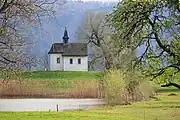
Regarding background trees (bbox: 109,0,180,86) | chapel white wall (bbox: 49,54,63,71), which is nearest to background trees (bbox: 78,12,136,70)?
chapel white wall (bbox: 49,54,63,71)

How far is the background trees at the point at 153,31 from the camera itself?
1462 cm

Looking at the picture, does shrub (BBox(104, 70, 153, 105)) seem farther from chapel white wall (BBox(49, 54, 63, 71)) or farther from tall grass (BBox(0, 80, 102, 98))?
chapel white wall (BBox(49, 54, 63, 71))

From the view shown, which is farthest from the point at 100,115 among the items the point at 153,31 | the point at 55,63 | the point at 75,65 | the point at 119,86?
the point at 55,63

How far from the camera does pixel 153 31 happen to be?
15195mm

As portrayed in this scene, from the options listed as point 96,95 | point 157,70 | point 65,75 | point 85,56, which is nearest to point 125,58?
point 96,95

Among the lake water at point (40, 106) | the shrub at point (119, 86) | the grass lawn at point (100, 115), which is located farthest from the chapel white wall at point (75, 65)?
the grass lawn at point (100, 115)

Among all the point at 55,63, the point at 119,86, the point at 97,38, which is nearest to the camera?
the point at 119,86

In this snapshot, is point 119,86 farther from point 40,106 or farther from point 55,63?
point 55,63

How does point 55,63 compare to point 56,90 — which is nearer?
point 56,90

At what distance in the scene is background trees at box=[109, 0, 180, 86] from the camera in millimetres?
14617

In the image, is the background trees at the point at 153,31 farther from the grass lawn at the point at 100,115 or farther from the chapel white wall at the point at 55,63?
the chapel white wall at the point at 55,63

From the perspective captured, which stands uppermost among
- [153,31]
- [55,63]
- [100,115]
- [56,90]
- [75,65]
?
[55,63]

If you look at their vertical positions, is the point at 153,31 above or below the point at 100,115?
above

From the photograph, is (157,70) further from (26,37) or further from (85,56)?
A: (85,56)
